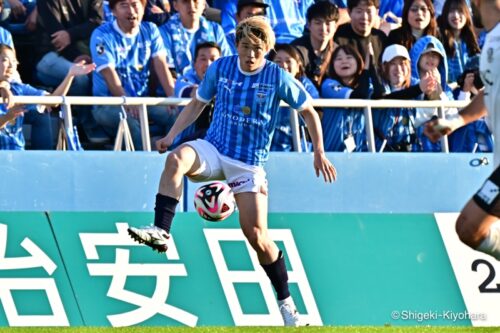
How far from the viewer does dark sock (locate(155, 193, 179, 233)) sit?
31.8 feet

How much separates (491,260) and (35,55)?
16.8 ft

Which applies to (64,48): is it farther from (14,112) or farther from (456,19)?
(456,19)

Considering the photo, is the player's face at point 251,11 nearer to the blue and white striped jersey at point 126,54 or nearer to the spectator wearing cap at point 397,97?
the blue and white striped jersey at point 126,54

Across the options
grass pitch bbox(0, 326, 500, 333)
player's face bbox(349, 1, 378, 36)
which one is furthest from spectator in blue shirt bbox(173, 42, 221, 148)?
grass pitch bbox(0, 326, 500, 333)

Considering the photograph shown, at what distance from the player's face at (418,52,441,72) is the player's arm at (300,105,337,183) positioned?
4.22 m

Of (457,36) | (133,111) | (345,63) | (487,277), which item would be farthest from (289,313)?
(457,36)

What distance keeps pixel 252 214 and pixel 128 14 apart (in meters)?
3.65

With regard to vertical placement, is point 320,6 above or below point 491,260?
above

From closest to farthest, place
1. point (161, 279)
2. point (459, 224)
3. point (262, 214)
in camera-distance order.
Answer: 1. point (459, 224)
2. point (262, 214)
3. point (161, 279)

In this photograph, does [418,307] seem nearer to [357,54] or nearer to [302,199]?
[302,199]

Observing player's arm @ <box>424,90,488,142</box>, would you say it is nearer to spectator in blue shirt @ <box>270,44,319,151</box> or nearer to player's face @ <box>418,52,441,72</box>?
spectator in blue shirt @ <box>270,44,319,151</box>

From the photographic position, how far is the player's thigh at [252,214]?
33.2 feet

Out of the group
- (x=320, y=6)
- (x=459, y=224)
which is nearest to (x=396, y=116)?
(x=320, y=6)

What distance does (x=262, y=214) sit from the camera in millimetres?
10188
